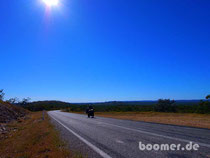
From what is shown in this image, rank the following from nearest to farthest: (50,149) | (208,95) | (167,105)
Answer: (50,149), (208,95), (167,105)

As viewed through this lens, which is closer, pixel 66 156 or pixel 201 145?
pixel 66 156

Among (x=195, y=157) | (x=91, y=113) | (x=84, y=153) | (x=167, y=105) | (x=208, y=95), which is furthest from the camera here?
(x=167, y=105)

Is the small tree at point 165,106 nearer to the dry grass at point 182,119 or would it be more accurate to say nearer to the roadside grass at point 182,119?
the roadside grass at point 182,119

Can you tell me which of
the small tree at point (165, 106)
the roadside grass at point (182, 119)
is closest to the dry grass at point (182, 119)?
the roadside grass at point (182, 119)

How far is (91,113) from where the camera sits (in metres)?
23.4

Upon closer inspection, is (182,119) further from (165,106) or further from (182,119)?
(165,106)

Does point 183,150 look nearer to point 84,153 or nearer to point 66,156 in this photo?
point 84,153

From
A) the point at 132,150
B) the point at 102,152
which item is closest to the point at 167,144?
the point at 132,150

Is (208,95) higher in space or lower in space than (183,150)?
higher

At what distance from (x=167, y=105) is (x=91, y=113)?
100 ft

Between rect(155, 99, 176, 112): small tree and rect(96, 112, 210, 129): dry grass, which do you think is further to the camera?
rect(155, 99, 176, 112): small tree

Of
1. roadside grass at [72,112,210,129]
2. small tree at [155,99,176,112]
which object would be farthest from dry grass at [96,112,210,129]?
small tree at [155,99,176,112]

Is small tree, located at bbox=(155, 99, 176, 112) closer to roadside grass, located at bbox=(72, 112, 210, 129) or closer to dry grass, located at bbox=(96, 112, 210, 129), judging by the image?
roadside grass, located at bbox=(72, 112, 210, 129)

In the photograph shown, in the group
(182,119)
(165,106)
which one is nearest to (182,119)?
(182,119)
